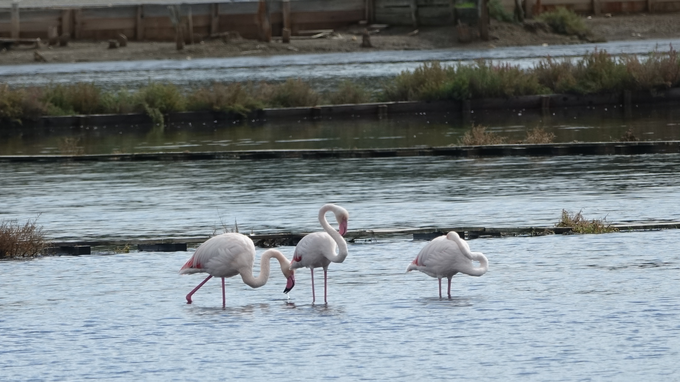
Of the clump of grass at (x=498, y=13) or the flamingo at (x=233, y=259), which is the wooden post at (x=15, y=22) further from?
the flamingo at (x=233, y=259)

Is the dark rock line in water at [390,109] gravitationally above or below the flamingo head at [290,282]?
above

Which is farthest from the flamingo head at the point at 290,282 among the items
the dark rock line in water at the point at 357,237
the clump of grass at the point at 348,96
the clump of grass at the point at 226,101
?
the clump of grass at the point at 348,96

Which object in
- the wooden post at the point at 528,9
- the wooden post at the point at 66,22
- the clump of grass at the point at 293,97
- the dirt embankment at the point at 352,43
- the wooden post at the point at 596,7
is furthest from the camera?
the wooden post at the point at 596,7

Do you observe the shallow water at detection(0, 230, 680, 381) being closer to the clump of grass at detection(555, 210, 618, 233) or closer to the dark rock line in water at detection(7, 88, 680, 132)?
the clump of grass at detection(555, 210, 618, 233)

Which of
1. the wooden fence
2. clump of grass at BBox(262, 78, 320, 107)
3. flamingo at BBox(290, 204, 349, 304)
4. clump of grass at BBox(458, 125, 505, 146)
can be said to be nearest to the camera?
flamingo at BBox(290, 204, 349, 304)

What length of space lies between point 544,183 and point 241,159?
27.0 feet

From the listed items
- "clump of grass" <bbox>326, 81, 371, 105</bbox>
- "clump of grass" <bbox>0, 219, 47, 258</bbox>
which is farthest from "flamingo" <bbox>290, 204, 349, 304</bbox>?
"clump of grass" <bbox>326, 81, 371, 105</bbox>

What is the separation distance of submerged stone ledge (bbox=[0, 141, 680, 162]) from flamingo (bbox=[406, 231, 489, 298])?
42.1ft

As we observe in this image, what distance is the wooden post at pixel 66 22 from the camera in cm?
7738

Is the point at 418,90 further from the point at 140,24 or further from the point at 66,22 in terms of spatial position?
the point at 66,22

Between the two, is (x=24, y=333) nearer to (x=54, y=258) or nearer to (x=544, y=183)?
(x=54, y=258)

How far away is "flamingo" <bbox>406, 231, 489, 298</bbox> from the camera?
13031 millimetres

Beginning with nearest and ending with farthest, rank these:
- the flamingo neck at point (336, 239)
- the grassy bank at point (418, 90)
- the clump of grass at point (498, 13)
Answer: the flamingo neck at point (336, 239) < the grassy bank at point (418, 90) < the clump of grass at point (498, 13)

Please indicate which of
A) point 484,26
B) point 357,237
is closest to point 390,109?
point 357,237
